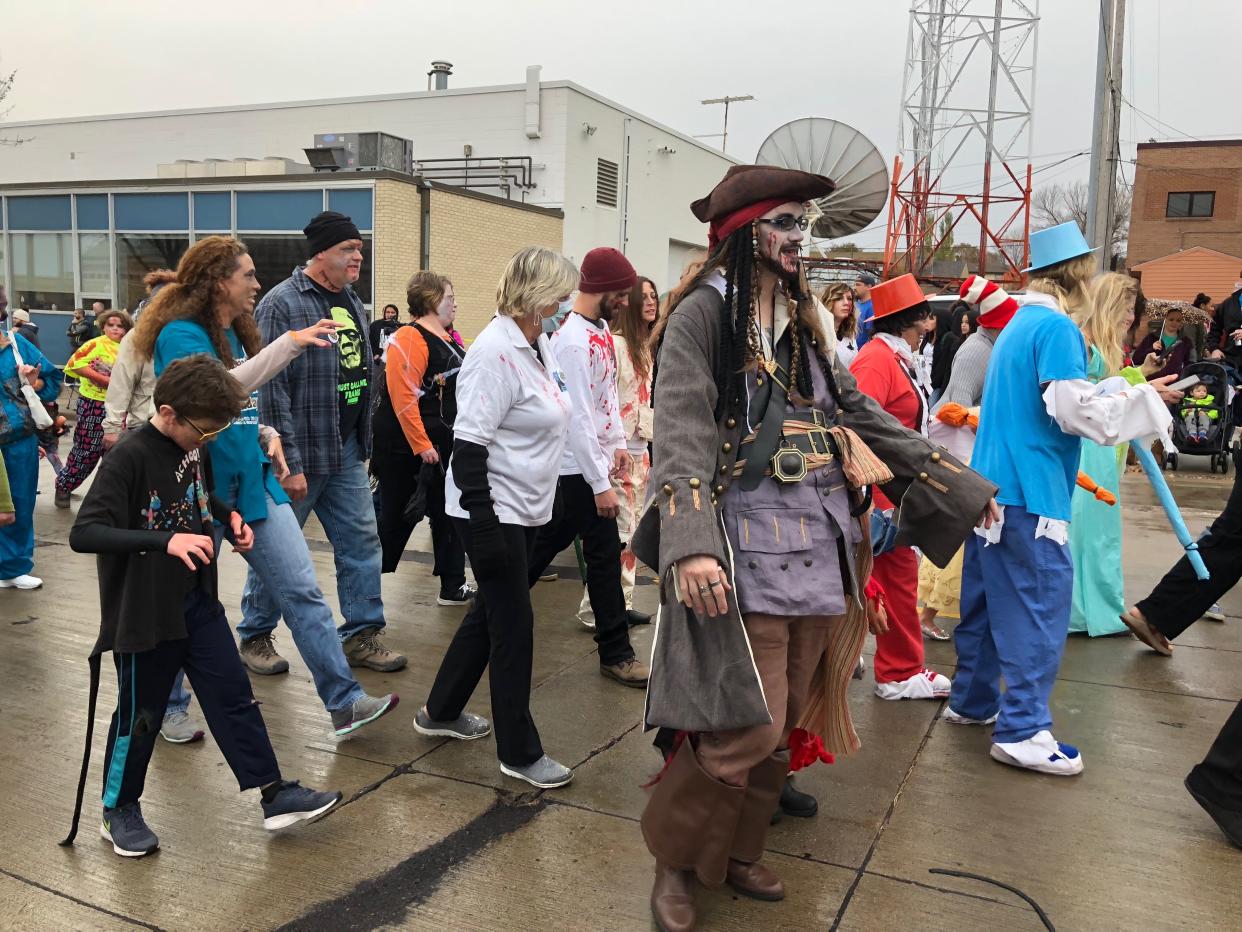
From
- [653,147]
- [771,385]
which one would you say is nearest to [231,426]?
[771,385]

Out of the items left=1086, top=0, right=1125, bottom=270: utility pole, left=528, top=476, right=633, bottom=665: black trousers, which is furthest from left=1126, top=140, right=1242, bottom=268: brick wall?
left=528, top=476, right=633, bottom=665: black trousers

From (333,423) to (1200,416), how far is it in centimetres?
1068

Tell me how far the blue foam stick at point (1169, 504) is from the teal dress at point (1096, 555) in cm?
56

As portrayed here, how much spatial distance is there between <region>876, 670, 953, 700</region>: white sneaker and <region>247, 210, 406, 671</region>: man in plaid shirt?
226cm

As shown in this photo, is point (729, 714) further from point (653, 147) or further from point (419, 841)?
point (653, 147)

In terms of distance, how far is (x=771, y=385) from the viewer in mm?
2883

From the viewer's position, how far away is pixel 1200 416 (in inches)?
460

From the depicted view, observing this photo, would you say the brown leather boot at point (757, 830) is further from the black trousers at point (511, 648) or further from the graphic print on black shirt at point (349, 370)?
the graphic print on black shirt at point (349, 370)

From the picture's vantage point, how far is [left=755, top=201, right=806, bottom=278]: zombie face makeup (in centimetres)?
287

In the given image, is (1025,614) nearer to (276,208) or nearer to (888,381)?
(888,381)

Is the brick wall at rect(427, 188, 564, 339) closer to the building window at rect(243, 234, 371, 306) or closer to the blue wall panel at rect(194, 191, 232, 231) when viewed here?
the building window at rect(243, 234, 371, 306)

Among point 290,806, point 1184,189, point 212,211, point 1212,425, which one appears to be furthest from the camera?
point 1184,189

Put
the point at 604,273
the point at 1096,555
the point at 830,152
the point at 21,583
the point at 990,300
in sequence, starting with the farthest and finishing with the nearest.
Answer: the point at 830,152, the point at 21,583, the point at 1096,555, the point at 990,300, the point at 604,273

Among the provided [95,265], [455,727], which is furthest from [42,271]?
[455,727]
